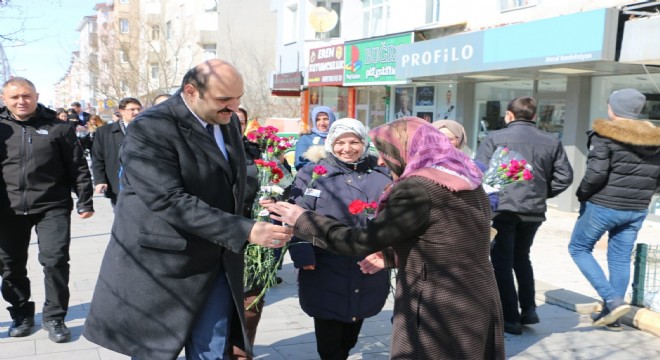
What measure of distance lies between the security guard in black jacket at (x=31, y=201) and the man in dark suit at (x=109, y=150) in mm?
1843

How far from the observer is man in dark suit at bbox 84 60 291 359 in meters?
2.70

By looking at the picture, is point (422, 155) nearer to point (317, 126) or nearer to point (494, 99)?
point (317, 126)

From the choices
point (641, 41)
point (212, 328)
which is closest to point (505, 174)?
point (212, 328)

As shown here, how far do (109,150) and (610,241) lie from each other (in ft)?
16.4

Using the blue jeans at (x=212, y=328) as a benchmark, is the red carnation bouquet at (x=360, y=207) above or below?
above

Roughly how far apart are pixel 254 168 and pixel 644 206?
3.26m

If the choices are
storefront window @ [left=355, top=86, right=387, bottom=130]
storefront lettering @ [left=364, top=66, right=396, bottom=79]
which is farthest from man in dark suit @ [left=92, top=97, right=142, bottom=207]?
storefront window @ [left=355, top=86, right=387, bottom=130]

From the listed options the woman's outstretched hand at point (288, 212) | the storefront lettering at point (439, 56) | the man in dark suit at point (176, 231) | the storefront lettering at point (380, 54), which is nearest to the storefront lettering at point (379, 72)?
the storefront lettering at point (380, 54)

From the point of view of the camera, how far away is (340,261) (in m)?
3.75

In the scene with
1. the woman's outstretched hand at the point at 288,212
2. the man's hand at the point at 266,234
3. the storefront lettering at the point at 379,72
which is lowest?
the man's hand at the point at 266,234

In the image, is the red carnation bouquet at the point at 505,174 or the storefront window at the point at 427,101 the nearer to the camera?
the red carnation bouquet at the point at 505,174

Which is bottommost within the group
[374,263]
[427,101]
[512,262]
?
[512,262]

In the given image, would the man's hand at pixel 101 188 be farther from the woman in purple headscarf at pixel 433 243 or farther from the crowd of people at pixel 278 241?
the woman in purple headscarf at pixel 433 243

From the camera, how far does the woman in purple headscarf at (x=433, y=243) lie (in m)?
2.60
